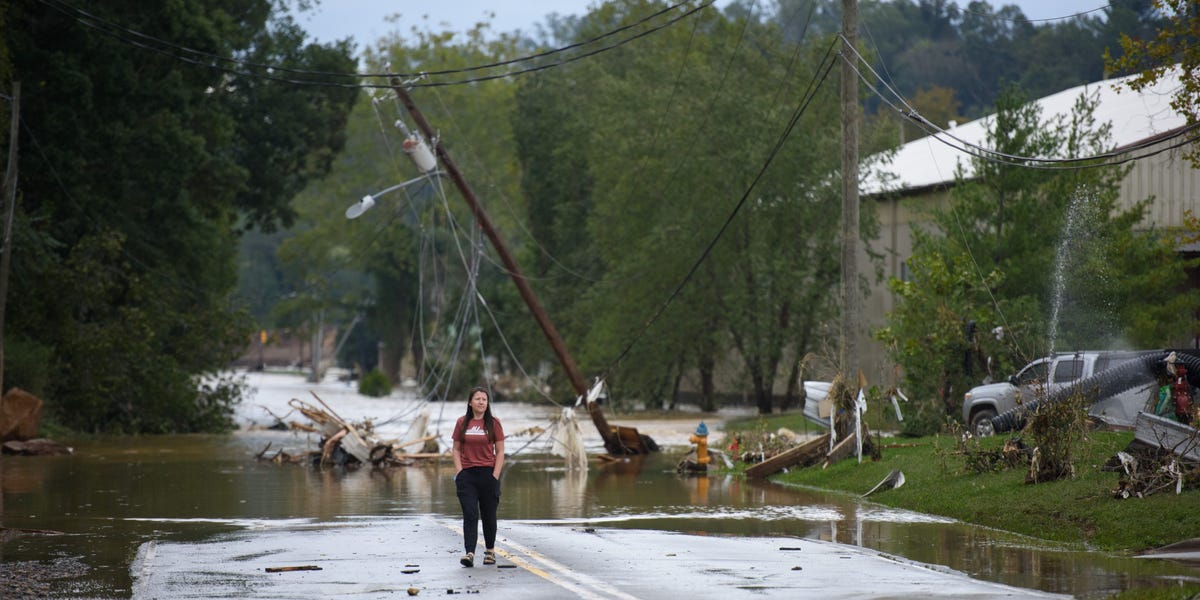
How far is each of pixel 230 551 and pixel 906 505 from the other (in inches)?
367

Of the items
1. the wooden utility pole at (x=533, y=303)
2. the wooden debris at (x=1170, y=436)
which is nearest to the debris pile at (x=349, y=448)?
the wooden utility pole at (x=533, y=303)

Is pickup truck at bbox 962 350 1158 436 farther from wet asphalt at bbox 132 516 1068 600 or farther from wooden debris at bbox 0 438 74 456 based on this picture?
wooden debris at bbox 0 438 74 456

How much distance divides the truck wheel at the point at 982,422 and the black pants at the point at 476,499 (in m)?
15.7

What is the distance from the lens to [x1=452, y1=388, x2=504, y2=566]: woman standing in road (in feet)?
45.7

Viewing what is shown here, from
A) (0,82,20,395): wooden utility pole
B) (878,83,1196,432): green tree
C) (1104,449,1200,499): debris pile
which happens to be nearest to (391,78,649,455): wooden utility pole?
(878,83,1196,432): green tree

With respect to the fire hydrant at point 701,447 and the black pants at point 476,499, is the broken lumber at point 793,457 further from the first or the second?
the black pants at point 476,499

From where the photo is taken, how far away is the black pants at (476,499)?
13.9 meters

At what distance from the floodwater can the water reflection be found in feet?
0.09

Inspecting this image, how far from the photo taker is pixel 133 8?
40.8m

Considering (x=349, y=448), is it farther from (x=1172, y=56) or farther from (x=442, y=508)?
(x=1172, y=56)

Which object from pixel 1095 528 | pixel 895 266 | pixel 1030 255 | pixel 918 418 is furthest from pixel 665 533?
pixel 895 266

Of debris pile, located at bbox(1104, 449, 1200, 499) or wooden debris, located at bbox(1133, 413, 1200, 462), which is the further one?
wooden debris, located at bbox(1133, 413, 1200, 462)

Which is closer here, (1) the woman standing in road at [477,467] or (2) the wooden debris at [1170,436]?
(1) the woman standing in road at [477,467]

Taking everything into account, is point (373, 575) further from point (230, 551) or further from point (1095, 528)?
point (1095, 528)
